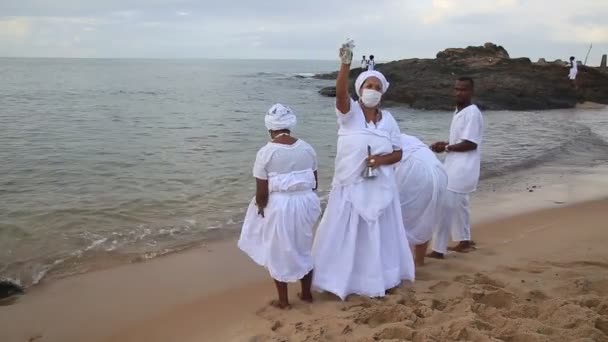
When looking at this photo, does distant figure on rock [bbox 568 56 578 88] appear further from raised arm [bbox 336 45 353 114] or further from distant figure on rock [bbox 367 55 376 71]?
raised arm [bbox 336 45 353 114]

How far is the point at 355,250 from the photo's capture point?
443 cm

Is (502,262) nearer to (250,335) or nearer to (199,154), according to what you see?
(250,335)

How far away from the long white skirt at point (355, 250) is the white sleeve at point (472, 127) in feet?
4.99

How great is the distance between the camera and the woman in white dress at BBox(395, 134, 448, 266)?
5.00 m

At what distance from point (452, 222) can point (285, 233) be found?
7.92 feet

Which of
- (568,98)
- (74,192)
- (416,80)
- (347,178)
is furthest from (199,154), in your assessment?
(568,98)

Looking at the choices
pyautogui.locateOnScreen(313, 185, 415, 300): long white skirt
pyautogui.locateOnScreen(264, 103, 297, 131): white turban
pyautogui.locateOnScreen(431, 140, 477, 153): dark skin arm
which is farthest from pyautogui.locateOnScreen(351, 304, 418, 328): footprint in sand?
pyautogui.locateOnScreen(431, 140, 477, 153): dark skin arm

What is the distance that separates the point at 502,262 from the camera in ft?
17.6

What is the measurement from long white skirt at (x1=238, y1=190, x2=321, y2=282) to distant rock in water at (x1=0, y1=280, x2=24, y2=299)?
2342 mm

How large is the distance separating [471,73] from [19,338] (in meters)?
30.9

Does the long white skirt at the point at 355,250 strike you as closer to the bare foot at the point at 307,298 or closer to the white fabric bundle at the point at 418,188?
the bare foot at the point at 307,298

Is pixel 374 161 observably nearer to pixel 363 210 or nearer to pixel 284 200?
pixel 363 210

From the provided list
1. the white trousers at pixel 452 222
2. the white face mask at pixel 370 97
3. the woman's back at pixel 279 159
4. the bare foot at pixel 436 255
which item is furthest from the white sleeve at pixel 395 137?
the bare foot at pixel 436 255

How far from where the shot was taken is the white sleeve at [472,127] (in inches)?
219
